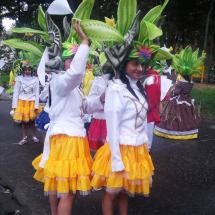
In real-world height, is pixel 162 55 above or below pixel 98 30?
below

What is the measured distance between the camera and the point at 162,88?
243 cm

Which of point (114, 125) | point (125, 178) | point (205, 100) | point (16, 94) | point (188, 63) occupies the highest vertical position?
point (188, 63)

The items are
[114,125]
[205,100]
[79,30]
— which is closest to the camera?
[79,30]

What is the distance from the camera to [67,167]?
1966 mm

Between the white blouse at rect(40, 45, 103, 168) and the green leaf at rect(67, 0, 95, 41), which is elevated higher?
the green leaf at rect(67, 0, 95, 41)

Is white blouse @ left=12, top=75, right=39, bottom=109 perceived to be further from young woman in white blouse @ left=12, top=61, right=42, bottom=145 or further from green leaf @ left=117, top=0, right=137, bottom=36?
green leaf @ left=117, top=0, right=137, bottom=36

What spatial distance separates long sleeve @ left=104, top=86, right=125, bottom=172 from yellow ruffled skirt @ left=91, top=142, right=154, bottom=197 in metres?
0.10

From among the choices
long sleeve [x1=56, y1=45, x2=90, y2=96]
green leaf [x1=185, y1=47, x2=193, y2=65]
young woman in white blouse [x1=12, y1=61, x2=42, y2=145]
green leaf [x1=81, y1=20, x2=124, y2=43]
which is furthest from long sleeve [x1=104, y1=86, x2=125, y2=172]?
green leaf [x1=185, y1=47, x2=193, y2=65]

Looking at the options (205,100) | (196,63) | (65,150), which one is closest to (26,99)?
(65,150)

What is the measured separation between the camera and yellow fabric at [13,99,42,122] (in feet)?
17.6

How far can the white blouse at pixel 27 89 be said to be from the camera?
539 centimetres

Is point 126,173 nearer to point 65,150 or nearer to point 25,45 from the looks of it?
point 65,150

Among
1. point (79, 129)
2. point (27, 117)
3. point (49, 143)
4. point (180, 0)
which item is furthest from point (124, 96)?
point (180, 0)

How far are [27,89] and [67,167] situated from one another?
13.2ft
